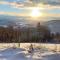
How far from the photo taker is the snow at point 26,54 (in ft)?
4.74

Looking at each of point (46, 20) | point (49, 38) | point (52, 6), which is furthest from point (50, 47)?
point (52, 6)

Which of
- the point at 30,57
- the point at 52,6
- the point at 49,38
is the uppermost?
the point at 52,6

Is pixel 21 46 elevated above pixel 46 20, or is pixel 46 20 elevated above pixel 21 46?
pixel 46 20

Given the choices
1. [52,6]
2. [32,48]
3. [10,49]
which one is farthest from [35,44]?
[52,6]

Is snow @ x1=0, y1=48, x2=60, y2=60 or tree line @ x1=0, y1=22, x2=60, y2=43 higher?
tree line @ x1=0, y1=22, x2=60, y2=43

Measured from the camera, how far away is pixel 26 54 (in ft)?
4.77

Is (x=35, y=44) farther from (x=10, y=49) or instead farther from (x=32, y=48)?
(x=10, y=49)

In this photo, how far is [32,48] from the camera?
4.79 feet

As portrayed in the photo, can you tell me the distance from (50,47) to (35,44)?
0.11 metres

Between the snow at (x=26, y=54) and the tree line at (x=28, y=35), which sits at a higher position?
the tree line at (x=28, y=35)

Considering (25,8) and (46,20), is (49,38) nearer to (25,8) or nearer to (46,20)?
(46,20)

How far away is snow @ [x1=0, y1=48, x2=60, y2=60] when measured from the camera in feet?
4.74

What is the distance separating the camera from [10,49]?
146 centimetres

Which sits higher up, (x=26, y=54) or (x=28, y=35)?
(x=28, y=35)
